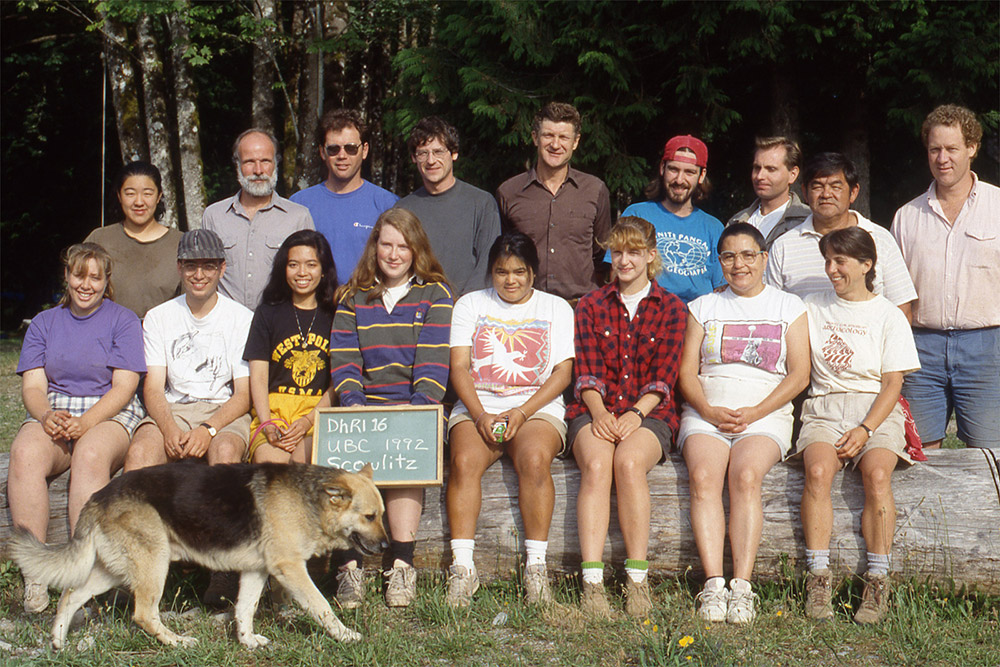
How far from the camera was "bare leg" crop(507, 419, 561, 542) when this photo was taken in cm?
507

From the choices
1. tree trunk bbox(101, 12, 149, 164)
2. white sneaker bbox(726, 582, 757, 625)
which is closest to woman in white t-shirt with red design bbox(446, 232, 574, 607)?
white sneaker bbox(726, 582, 757, 625)

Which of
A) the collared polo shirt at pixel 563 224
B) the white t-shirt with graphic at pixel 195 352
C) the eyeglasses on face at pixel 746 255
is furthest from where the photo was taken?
the collared polo shirt at pixel 563 224

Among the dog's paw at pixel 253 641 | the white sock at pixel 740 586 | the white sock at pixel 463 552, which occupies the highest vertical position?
the white sock at pixel 463 552

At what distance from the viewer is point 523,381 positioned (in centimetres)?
551

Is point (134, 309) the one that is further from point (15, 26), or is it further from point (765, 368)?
point (15, 26)

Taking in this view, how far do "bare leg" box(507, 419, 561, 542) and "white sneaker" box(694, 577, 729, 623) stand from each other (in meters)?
0.89

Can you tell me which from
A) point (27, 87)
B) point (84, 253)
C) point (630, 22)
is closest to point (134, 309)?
point (84, 253)

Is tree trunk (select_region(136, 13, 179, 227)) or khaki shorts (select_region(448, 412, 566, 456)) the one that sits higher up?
tree trunk (select_region(136, 13, 179, 227))

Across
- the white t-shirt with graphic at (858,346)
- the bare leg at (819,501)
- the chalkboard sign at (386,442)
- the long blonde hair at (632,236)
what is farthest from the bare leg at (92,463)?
the white t-shirt with graphic at (858,346)

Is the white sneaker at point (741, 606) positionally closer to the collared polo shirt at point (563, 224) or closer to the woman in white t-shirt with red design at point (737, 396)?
the woman in white t-shirt with red design at point (737, 396)

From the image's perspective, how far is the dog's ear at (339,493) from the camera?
4543 mm

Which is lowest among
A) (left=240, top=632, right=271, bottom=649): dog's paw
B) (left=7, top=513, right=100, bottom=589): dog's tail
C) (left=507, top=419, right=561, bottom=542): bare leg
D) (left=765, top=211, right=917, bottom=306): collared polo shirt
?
(left=240, top=632, right=271, bottom=649): dog's paw

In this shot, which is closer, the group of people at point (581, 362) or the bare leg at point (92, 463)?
the group of people at point (581, 362)

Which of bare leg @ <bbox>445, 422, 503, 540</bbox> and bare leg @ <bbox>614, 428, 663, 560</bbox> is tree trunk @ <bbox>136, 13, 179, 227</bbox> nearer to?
bare leg @ <bbox>445, 422, 503, 540</bbox>
